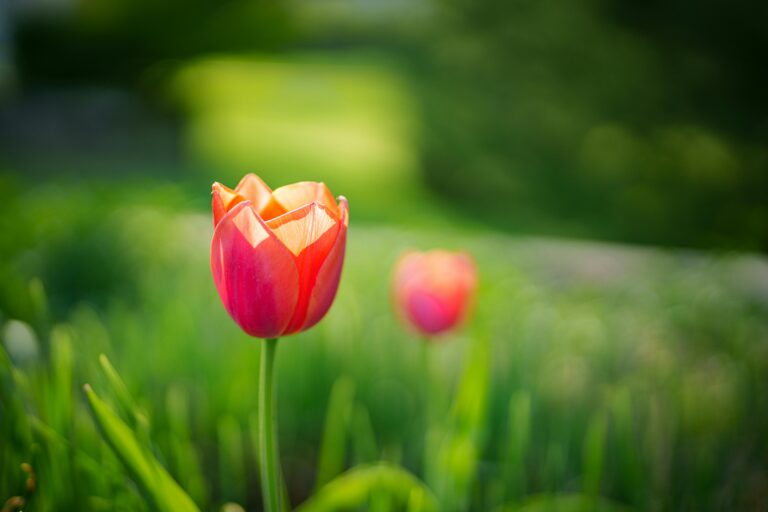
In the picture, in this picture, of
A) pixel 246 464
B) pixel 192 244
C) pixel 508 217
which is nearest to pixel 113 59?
pixel 508 217

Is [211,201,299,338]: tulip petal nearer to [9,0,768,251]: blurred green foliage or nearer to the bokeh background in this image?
the bokeh background

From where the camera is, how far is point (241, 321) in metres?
0.43

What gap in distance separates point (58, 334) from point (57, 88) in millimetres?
8673

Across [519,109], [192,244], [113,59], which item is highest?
[113,59]

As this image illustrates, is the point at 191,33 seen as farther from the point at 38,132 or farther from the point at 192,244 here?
the point at 192,244

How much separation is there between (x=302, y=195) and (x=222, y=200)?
0.20 ft

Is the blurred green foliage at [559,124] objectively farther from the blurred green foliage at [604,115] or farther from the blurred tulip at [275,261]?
the blurred tulip at [275,261]

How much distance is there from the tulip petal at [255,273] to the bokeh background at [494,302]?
0.19 meters

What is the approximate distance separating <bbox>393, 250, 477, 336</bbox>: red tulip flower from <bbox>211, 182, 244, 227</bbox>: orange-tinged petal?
16.7 inches

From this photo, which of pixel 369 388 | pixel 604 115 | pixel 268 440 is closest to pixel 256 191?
pixel 268 440

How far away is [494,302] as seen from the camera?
1380mm

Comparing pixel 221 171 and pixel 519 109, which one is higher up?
pixel 519 109

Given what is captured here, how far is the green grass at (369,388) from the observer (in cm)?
56

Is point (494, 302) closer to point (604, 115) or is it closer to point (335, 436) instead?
point (335, 436)
